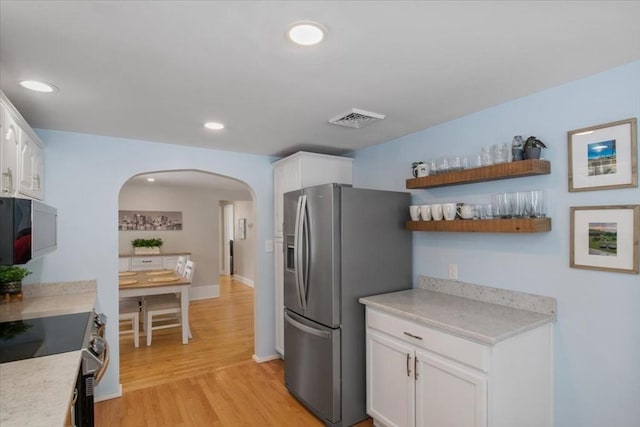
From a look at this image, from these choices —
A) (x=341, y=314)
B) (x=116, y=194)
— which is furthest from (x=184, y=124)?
(x=341, y=314)

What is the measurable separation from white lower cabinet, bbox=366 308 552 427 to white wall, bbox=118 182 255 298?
5388mm

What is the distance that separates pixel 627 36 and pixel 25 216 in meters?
2.63

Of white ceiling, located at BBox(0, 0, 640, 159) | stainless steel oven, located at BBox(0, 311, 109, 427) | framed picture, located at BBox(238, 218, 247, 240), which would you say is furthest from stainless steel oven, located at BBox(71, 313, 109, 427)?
framed picture, located at BBox(238, 218, 247, 240)

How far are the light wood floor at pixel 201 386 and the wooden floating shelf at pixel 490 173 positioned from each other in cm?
188

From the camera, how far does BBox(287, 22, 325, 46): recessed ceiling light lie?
1321 mm

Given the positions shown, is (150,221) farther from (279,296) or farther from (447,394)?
(447,394)

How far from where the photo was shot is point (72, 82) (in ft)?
6.00

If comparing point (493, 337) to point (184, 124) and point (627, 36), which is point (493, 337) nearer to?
point (627, 36)

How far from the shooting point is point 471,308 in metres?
2.16

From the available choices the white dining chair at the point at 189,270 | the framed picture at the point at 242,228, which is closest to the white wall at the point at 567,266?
the white dining chair at the point at 189,270

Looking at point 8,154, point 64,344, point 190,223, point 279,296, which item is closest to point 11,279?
point 8,154

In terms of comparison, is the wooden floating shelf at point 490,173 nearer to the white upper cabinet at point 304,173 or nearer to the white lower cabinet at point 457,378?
the white lower cabinet at point 457,378

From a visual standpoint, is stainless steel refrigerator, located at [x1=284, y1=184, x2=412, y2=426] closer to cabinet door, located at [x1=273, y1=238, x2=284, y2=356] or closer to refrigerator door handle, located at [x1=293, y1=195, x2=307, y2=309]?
refrigerator door handle, located at [x1=293, y1=195, x2=307, y2=309]

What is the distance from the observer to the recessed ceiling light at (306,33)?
1321 millimetres
